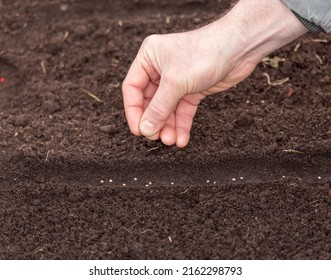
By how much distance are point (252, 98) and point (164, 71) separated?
72cm

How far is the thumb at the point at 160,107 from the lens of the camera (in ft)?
7.91

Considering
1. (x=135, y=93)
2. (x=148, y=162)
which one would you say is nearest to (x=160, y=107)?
(x=135, y=93)

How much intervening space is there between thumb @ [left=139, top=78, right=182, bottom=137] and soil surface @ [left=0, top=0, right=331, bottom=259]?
1.00ft

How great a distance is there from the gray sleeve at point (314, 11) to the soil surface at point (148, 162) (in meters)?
0.61

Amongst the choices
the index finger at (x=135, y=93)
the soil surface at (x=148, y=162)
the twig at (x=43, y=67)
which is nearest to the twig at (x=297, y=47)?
the soil surface at (x=148, y=162)

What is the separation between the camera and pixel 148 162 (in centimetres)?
276

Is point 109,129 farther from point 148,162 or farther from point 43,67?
point 43,67

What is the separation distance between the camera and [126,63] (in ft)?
10.6

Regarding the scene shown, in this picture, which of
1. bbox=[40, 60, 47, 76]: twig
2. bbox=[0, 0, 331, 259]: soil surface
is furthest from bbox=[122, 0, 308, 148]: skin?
bbox=[40, 60, 47, 76]: twig

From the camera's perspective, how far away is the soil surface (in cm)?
246

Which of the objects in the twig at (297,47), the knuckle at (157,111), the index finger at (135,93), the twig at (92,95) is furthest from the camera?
the twig at (297,47)

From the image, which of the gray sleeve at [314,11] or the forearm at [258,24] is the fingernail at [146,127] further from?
the gray sleeve at [314,11]

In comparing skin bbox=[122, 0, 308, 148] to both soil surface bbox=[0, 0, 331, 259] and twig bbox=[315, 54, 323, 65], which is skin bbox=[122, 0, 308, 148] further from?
twig bbox=[315, 54, 323, 65]
